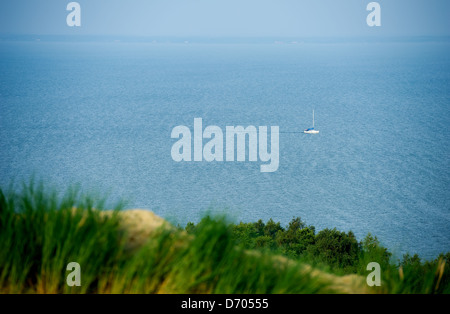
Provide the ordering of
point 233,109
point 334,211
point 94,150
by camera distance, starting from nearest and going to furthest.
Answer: point 334,211 → point 94,150 → point 233,109

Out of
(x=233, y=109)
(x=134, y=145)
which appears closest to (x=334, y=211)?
(x=134, y=145)

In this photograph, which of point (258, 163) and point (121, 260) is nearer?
point (121, 260)

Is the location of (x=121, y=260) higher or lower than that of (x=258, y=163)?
higher

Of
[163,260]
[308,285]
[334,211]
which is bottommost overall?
[334,211]

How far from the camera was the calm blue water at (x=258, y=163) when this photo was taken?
45.7m

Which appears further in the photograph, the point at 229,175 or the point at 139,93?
the point at 139,93

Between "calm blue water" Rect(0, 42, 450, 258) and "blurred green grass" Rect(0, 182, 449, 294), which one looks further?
"calm blue water" Rect(0, 42, 450, 258)

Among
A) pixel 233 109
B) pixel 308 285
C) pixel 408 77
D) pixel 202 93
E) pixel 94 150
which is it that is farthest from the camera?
pixel 408 77

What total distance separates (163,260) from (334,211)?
4447 cm

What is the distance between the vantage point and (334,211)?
46562 mm

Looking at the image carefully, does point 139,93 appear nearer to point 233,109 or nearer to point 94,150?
point 233,109

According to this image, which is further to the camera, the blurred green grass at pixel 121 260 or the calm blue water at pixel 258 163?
the calm blue water at pixel 258 163

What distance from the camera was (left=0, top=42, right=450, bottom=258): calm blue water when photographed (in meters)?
45.7

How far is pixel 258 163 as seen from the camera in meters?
59.7
